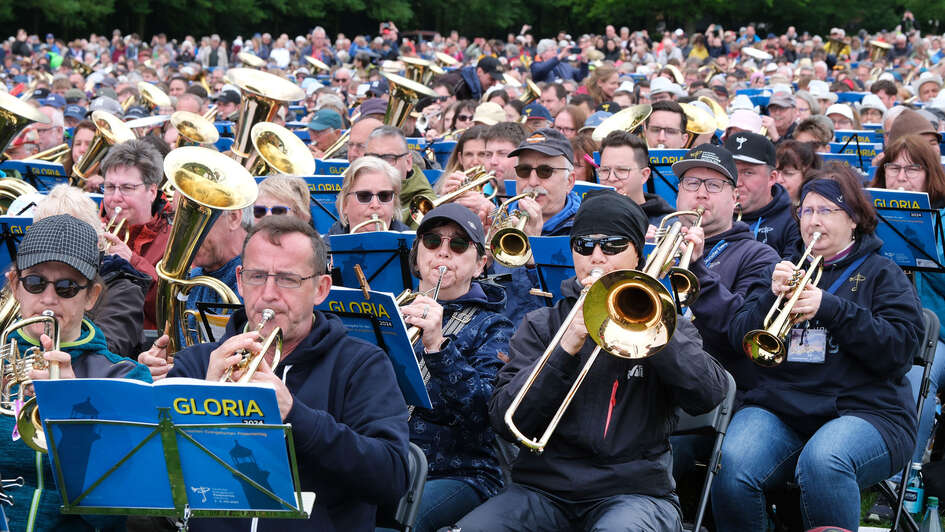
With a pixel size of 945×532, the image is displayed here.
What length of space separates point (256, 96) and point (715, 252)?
16.0 ft

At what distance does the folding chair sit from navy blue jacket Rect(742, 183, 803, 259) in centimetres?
201

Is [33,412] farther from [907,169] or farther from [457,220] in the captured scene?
[907,169]

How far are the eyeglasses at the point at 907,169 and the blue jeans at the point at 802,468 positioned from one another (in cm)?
241

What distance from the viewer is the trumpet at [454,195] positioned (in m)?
6.62

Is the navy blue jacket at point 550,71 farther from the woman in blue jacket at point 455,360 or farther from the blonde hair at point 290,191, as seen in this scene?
the woman in blue jacket at point 455,360

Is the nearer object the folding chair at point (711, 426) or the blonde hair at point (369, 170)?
the folding chair at point (711, 426)

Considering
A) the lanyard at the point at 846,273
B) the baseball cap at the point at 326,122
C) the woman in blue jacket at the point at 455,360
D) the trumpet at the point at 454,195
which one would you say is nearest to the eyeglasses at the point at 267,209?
the trumpet at the point at 454,195

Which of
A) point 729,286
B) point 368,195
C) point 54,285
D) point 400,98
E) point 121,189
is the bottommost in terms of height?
point 400,98

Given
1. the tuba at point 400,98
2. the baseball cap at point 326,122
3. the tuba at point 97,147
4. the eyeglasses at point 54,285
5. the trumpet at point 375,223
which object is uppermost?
the eyeglasses at point 54,285

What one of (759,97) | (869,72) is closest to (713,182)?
(759,97)

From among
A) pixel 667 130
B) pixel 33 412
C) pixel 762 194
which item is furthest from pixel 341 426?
pixel 667 130

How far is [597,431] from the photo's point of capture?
3762 millimetres

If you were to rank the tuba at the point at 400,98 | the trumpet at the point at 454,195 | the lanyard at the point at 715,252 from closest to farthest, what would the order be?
the lanyard at the point at 715,252 → the trumpet at the point at 454,195 → the tuba at the point at 400,98

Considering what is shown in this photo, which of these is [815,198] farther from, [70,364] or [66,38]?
[66,38]
